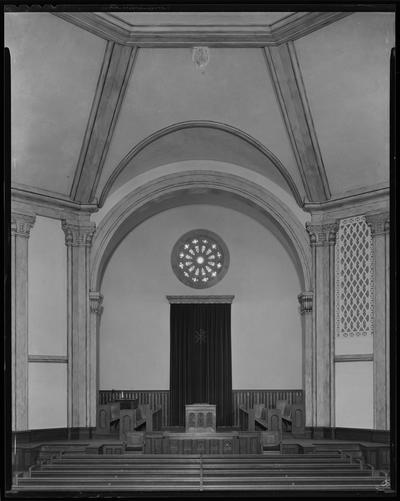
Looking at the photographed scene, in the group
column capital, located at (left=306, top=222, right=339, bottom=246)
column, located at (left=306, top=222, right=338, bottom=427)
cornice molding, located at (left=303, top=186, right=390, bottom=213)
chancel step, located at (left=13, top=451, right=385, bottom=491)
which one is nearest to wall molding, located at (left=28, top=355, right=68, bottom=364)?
chancel step, located at (left=13, top=451, right=385, bottom=491)

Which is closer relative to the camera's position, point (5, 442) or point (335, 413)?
point (5, 442)

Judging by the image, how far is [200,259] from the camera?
1956cm

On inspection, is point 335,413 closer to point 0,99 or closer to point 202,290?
point 202,290

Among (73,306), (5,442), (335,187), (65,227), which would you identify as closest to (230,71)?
(335,187)

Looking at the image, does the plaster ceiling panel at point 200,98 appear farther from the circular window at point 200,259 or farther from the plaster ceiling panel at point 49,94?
the circular window at point 200,259

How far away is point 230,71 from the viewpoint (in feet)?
43.7

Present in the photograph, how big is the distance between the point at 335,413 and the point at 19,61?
9.06 metres

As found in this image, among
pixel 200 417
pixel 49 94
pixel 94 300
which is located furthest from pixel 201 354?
pixel 49 94

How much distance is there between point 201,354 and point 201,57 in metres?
8.72

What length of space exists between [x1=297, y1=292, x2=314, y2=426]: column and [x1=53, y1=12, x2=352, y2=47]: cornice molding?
18.9 feet

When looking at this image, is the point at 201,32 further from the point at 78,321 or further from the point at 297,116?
the point at 78,321

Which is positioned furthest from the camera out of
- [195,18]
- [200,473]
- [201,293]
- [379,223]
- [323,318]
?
[201,293]

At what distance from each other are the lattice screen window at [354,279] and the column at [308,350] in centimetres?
70

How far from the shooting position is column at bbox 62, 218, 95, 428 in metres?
15.4
